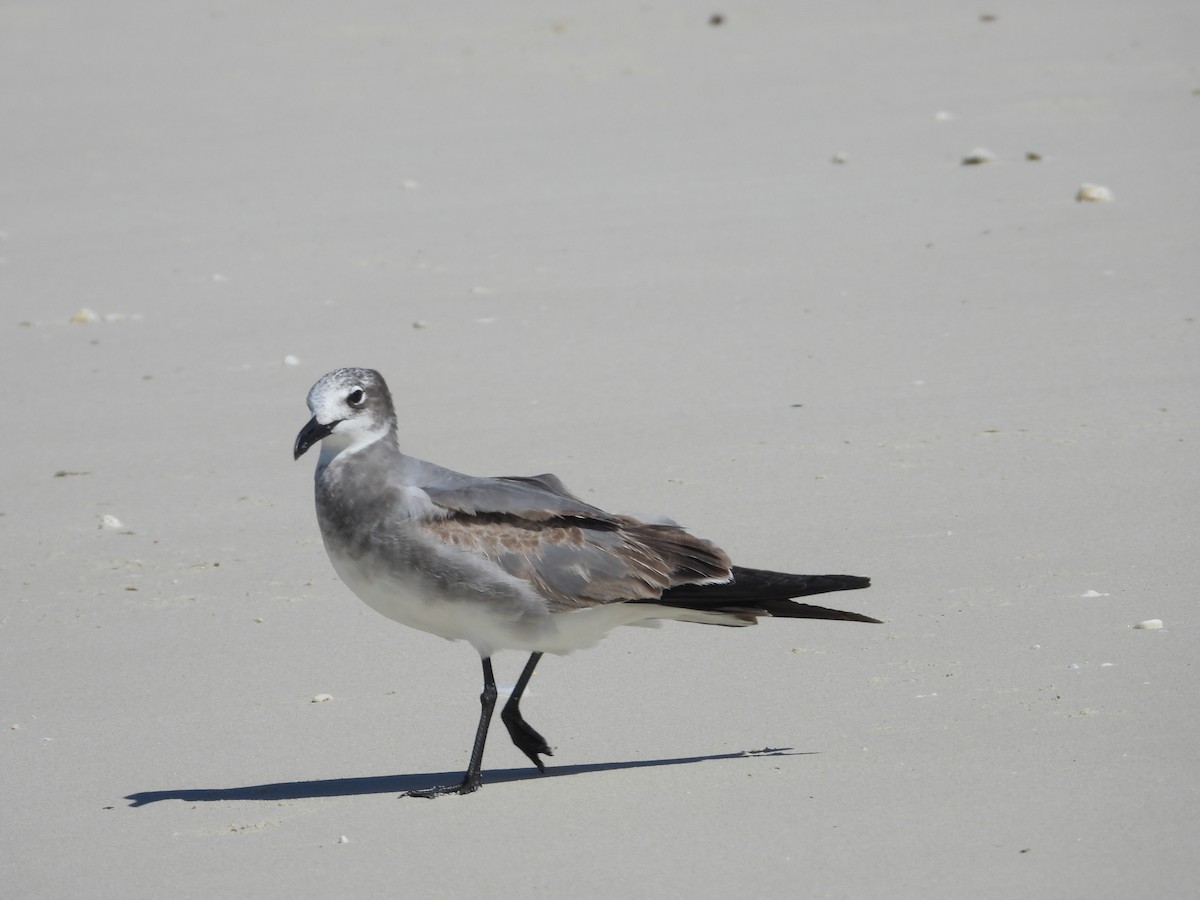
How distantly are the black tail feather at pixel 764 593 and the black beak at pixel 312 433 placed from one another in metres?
1.06

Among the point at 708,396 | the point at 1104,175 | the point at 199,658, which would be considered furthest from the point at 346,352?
the point at 1104,175

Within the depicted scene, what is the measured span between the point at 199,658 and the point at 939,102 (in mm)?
9868

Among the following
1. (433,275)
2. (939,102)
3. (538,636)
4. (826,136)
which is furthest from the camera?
(939,102)

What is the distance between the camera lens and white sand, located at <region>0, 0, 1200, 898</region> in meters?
4.49

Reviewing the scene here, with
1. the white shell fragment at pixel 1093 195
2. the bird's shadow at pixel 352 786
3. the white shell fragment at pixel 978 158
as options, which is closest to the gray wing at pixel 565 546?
the bird's shadow at pixel 352 786

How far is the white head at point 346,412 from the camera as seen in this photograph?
16.3 ft

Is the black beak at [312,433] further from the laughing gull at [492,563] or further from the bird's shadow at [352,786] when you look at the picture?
the bird's shadow at [352,786]

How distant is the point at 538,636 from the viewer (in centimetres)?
498

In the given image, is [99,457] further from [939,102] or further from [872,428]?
[939,102]

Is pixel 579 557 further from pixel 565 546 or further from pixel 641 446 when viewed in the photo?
pixel 641 446

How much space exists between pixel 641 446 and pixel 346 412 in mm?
2834

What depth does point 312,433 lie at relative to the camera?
16.2 ft

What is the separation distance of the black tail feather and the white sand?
0.37 metres

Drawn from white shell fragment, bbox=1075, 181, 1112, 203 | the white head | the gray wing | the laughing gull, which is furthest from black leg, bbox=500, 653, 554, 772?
white shell fragment, bbox=1075, 181, 1112, 203
